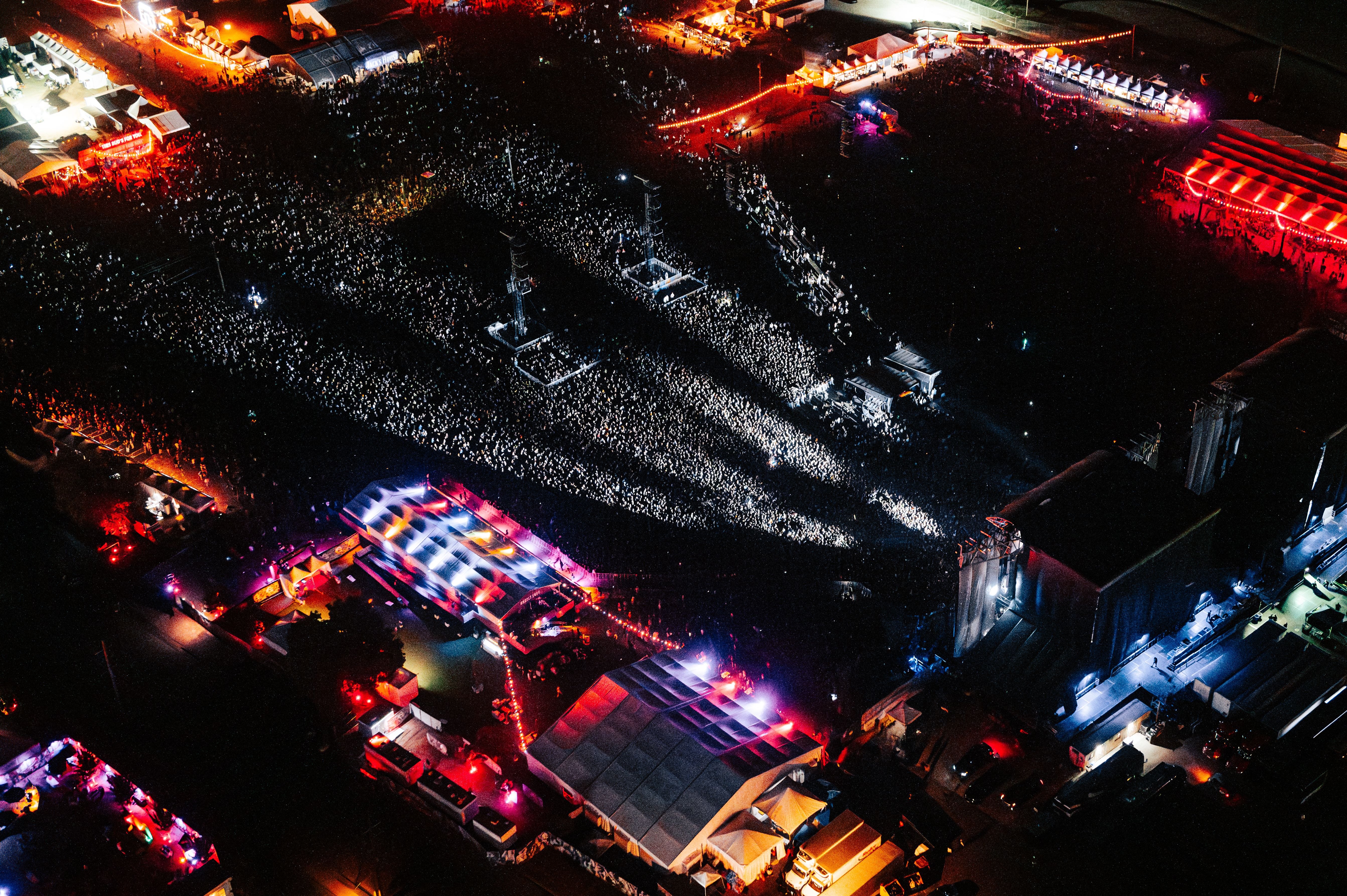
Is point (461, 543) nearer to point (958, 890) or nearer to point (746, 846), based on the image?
point (746, 846)

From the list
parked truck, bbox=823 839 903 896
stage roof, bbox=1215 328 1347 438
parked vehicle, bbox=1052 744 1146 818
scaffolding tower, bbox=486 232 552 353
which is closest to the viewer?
parked truck, bbox=823 839 903 896

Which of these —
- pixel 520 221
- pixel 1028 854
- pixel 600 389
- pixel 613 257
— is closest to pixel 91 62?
pixel 520 221

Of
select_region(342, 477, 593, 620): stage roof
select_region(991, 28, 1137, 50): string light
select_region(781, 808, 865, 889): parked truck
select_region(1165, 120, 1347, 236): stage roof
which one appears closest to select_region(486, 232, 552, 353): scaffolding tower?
select_region(342, 477, 593, 620): stage roof

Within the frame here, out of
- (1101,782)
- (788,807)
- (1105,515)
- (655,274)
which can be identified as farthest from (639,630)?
(655,274)

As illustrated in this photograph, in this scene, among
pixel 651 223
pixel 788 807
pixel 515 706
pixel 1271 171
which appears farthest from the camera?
pixel 1271 171

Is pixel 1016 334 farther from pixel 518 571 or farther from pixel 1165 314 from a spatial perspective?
pixel 518 571

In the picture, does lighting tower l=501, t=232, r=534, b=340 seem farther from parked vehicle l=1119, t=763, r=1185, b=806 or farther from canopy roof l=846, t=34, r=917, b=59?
parked vehicle l=1119, t=763, r=1185, b=806
